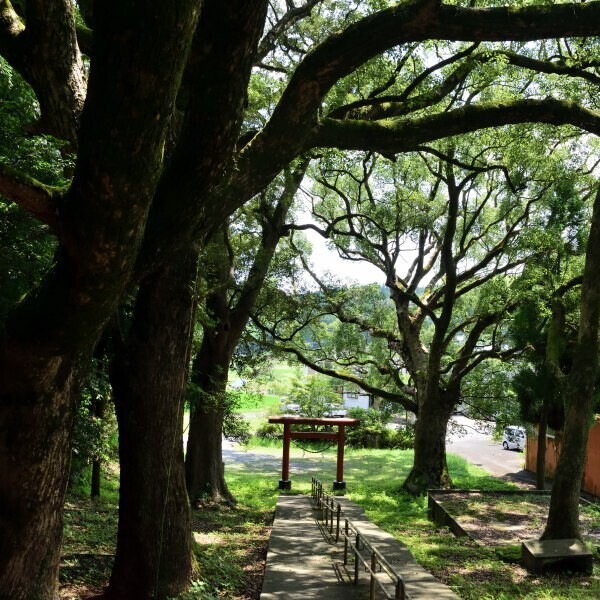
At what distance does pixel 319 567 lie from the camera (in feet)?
26.0

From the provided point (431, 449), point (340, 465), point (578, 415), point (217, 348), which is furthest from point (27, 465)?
point (431, 449)

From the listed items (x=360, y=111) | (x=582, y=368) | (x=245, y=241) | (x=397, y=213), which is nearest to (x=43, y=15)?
(x=360, y=111)

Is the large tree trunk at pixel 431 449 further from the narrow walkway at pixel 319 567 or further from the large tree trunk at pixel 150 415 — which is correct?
the large tree trunk at pixel 150 415

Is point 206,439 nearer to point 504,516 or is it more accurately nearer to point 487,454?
point 504,516

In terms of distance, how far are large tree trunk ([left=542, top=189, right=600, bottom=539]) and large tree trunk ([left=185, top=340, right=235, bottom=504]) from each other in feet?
25.9

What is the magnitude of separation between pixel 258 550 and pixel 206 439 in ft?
17.7

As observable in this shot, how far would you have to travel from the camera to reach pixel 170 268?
243 inches

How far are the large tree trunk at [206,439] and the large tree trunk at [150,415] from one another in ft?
27.2

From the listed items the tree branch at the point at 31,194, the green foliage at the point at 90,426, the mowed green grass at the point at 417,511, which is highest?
the tree branch at the point at 31,194

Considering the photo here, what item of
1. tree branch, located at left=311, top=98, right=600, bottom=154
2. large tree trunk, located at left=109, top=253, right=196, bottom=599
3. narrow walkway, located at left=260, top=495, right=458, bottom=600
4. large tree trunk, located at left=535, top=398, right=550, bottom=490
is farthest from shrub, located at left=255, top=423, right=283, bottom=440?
tree branch, located at left=311, top=98, right=600, bottom=154

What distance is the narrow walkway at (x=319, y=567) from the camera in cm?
682

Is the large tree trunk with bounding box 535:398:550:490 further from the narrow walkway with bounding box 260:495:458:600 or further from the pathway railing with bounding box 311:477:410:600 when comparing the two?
the narrow walkway with bounding box 260:495:458:600

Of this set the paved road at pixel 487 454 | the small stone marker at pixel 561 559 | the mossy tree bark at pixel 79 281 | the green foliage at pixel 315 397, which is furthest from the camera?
the green foliage at pixel 315 397


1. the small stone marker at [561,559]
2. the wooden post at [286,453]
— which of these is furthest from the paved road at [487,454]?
the small stone marker at [561,559]
